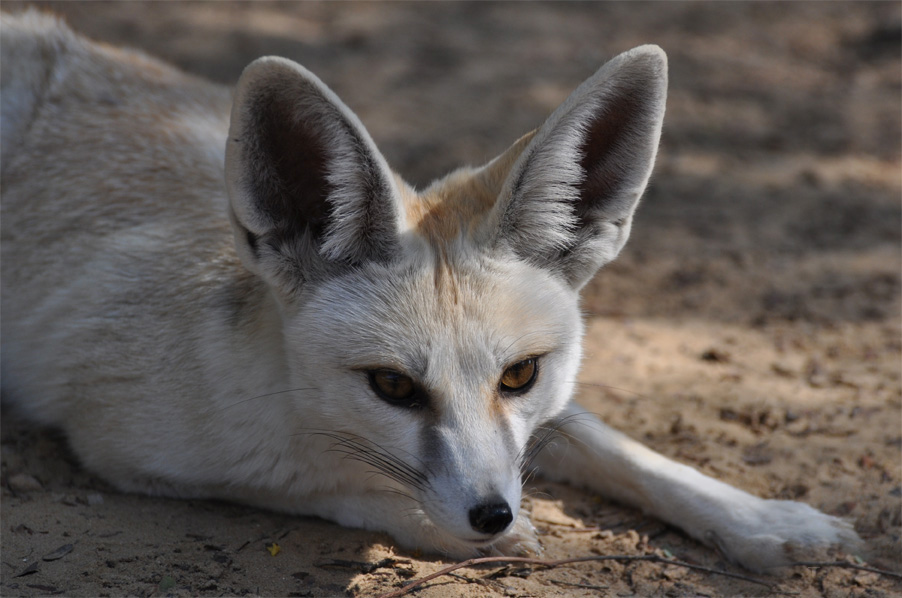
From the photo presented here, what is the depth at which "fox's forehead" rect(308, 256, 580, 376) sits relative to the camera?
2797 mm

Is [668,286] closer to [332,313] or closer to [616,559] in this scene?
[616,559]

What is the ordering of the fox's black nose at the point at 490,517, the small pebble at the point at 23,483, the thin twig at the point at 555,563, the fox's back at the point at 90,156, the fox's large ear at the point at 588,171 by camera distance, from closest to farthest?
the fox's black nose at the point at 490,517, the fox's large ear at the point at 588,171, the thin twig at the point at 555,563, the small pebble at the point at 23,483, the fox's back at the point at 90,156

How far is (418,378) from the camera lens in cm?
278

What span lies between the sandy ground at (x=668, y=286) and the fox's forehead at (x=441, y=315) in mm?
849

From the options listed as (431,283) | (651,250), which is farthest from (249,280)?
(651,250)

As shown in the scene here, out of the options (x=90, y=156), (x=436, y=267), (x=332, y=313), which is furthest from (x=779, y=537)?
(x=90, y=156)

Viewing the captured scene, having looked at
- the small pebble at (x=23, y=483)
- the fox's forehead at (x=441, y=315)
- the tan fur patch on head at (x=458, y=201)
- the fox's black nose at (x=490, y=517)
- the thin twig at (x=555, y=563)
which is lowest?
the small pebble at (x=23, y=483)

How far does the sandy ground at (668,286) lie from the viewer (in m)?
3.22

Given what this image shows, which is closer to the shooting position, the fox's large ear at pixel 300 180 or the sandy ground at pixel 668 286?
the fox's large ear at pixel 300 180

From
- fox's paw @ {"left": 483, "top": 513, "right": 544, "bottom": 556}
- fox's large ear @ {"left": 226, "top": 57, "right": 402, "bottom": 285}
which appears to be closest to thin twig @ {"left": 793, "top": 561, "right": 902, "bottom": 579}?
fox's paw @ {"left": 483, "top": 513, "right": 544, "bottom": 556}

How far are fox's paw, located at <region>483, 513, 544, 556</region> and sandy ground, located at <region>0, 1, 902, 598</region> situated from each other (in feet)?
0.25

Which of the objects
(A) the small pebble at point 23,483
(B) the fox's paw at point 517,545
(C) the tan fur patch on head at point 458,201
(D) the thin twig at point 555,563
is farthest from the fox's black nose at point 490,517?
(A) the small pebble at point 23,483

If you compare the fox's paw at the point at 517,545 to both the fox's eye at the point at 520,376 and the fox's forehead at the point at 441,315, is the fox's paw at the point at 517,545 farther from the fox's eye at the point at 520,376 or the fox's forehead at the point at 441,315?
the fox's forehead at the point at 441,315

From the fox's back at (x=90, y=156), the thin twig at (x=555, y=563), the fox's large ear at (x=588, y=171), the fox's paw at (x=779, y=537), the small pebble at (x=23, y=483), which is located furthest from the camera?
the fox's back at (x=90, y=156)
